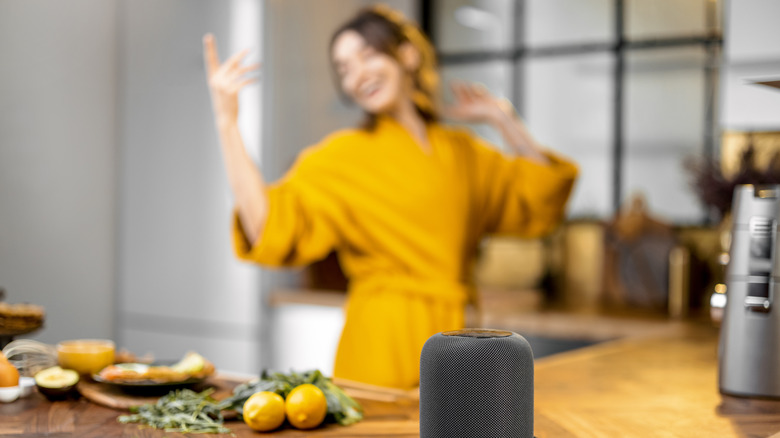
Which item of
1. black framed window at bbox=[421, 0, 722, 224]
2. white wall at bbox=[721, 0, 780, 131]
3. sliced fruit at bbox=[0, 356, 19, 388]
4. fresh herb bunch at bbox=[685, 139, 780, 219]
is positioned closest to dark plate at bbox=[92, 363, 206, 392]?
sliced fruit at bbox=[0, 356, 19, 388]

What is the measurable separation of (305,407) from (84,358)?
19.1 inches

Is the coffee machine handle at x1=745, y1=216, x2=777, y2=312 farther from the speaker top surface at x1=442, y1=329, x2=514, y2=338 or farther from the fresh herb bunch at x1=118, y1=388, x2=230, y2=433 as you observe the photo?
the fresh herb bunch at x1=118, y1=388, x2=230, y2=433

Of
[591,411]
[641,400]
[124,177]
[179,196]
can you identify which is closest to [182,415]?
[591,411]

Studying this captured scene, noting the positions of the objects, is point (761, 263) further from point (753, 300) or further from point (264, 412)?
point (264, 412)

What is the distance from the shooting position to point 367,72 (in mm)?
1812

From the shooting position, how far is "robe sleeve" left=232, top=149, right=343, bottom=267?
1.69 metres

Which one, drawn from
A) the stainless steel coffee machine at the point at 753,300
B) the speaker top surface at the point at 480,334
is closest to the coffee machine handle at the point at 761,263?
the stainless steel coffee machine at the point at 753,300

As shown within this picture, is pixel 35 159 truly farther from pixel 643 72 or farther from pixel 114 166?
pixel 643 72

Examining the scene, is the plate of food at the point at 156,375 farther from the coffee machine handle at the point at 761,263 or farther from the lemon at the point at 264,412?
the coffee machine handle at the point at 761,263

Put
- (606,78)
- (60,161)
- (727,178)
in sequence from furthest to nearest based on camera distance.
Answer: (60,161) → (606,78) → (727,178)

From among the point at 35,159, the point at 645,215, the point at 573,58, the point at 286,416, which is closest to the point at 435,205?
the point at 286,416

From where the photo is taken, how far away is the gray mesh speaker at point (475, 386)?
847 millimetres

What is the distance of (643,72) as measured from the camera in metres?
2.96

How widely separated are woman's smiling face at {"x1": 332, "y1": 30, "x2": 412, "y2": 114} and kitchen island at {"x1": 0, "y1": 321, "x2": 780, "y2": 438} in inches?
27.0
